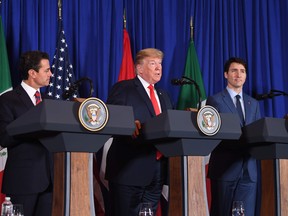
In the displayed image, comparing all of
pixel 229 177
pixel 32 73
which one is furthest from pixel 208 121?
pixel 32 73

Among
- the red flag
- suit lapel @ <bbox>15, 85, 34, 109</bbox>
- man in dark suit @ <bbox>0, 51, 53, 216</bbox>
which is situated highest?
the red flag

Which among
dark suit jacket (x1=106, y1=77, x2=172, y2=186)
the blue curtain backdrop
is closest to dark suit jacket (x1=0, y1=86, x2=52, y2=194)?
dark suit jacket (x1=106, y1=77, x2=172, y2=186)

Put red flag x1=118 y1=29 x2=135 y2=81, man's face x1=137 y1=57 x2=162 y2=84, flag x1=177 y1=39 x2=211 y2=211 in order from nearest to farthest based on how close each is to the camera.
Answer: man's face x1=137 y1=57 x2=162 y2=84 → red flag x1=118 y1=29 x2=135 y2=81 → flag x1=177 y1=39 x2=211 y2=211

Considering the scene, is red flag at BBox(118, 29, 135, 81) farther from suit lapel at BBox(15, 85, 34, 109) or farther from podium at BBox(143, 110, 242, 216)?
podium at BBox(143, 110, 242, 216)

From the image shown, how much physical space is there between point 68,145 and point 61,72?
2106 mm

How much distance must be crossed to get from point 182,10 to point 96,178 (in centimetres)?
215

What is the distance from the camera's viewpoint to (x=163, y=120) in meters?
3.41

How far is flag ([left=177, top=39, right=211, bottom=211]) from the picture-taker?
226 inches

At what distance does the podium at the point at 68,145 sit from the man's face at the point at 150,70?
118 centimetres

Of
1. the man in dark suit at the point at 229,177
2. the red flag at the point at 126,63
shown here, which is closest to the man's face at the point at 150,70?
the man in dark suit at the point at 229,177

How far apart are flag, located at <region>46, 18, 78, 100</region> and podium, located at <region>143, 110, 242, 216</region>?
5.48ft

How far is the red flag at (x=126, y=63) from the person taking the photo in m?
5.52

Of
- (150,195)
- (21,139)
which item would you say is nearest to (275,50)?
(150,195)

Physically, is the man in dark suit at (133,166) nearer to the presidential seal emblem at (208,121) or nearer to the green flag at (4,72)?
the presidential seal emblem at (208,121)
